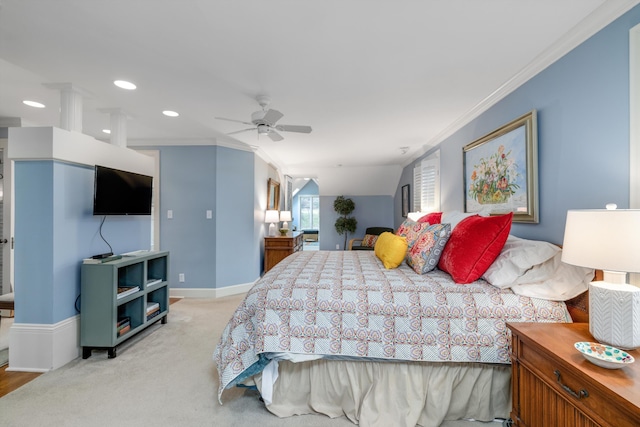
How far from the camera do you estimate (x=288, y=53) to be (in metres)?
1.92

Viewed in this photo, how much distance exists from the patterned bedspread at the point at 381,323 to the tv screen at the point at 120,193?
5.64 ft

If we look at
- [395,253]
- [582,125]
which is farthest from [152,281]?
[582,125]

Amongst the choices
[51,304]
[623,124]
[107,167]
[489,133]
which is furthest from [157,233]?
[623,124]

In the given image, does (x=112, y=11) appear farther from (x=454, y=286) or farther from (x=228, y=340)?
(x=454, y=286)

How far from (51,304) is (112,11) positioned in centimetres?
211

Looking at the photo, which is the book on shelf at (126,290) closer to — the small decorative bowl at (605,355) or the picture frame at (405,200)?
the small decorative bowl at (605,355)

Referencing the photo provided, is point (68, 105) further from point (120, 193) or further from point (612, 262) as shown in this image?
point (612, 262)

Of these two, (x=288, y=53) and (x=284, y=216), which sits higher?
(x=288, y=53)

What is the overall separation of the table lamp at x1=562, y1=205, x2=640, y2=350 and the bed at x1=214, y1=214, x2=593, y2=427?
0.41 m

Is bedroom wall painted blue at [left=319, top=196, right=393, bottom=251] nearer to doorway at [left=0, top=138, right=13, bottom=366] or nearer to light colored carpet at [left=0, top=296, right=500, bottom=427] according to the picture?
light colored carpet at [left=0, top=296, right=500, bottom=427]

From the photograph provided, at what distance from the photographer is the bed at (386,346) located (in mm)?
1587

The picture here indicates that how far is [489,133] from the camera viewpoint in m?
2.63

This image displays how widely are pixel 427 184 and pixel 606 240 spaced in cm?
330

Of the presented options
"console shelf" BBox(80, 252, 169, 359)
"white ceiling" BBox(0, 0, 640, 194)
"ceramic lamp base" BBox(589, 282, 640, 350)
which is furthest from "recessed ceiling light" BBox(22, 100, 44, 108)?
"ceramic lamp base" BBox(589, 282, 640, 350)
